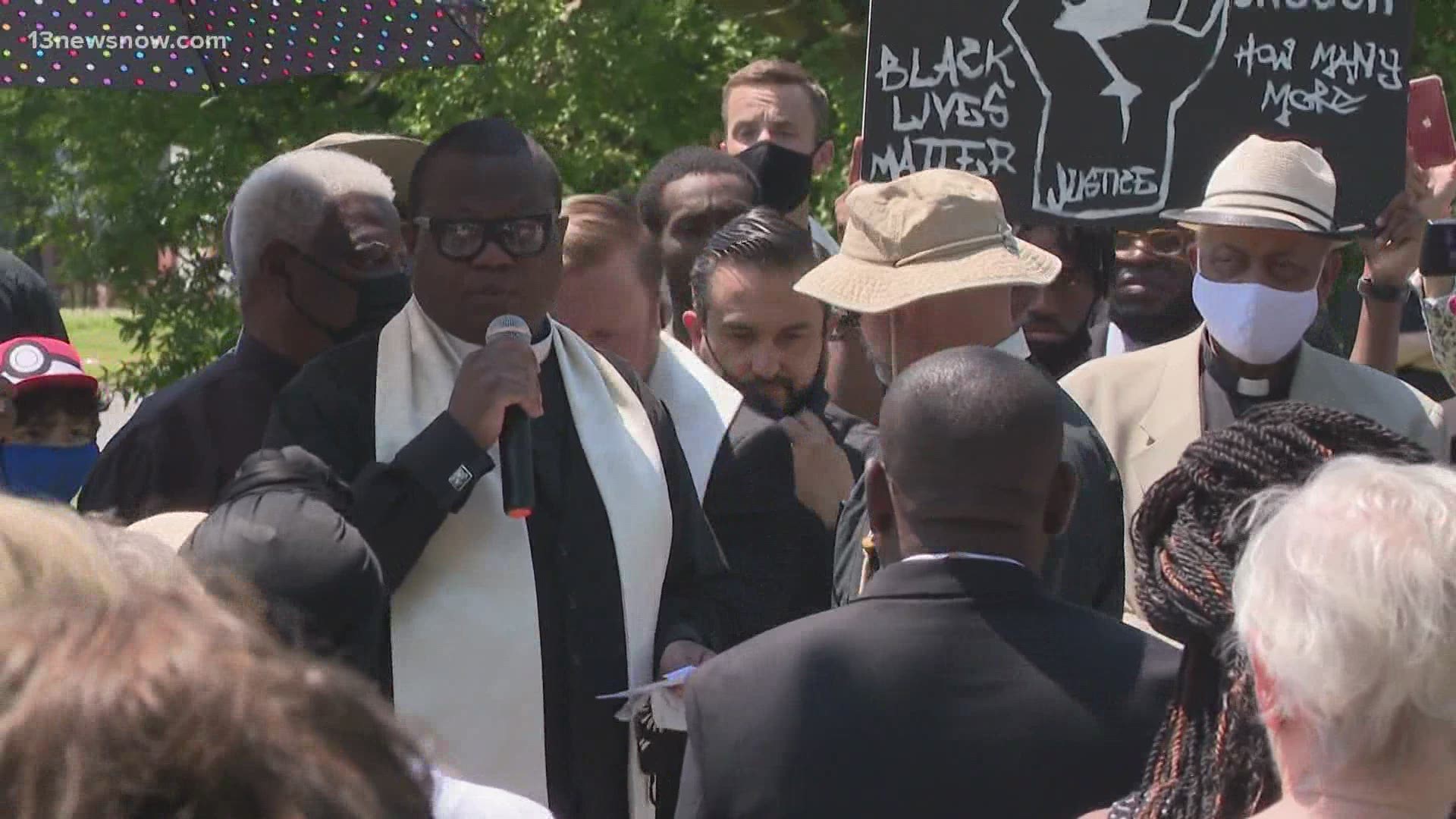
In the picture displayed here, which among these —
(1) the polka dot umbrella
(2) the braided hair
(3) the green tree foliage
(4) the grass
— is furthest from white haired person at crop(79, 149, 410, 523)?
(4) the grass

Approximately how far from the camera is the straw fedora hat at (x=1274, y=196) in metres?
4.68

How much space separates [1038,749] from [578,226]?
2.39 metres

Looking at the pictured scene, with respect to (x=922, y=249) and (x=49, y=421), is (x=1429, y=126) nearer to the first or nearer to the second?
(x=922, y=249)

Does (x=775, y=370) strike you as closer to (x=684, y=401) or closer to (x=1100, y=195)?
(x=684, y=401)

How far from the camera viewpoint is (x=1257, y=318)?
15.2 ft

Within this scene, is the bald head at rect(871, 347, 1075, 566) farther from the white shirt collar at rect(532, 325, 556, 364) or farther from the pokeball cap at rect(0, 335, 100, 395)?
the pokeball cap at rect(0, 335, 100, 395)

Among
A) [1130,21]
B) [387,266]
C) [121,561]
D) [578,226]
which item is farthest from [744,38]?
[121,561]

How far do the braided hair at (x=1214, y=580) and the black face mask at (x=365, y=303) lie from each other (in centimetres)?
199

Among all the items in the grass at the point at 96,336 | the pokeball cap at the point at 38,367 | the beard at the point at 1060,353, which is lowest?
the grass at the point at 96,336

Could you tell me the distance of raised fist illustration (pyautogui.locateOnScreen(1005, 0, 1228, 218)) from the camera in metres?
5.82

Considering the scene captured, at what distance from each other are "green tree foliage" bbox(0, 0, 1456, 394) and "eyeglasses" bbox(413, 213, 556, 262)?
16.9 feet

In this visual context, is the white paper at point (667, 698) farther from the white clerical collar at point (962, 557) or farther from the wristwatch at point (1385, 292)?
the wristwatch at point (1385, 292)

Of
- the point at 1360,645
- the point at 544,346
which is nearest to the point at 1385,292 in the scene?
the point at 544,346

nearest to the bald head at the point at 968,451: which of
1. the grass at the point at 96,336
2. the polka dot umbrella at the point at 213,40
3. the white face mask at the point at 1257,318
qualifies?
the white face mask at the point at 1257,318
